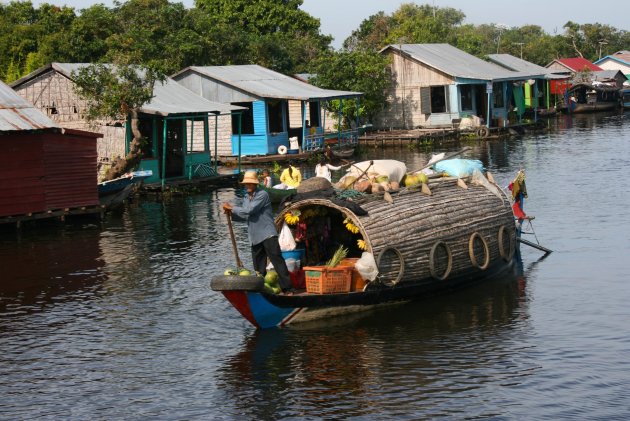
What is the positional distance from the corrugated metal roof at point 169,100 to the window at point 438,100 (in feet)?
65.9

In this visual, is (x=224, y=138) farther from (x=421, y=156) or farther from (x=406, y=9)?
(x=406, y=9)

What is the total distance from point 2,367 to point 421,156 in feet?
101

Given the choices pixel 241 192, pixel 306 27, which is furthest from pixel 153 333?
pixel 306 27

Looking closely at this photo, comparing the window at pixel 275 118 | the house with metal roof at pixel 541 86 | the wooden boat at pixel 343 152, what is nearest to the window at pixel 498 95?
the house with metal roof at pixel 541 86

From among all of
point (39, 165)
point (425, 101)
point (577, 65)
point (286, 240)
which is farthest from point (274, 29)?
point (286, 240)

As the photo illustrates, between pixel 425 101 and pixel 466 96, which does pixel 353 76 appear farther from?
pixel 466 96

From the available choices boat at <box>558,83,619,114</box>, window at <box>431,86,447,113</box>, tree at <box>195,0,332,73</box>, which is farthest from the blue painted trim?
boat at <box>558,83,619,114</box>

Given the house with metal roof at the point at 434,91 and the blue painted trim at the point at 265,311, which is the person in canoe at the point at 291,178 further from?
the house with metal roof at the point at 434,91

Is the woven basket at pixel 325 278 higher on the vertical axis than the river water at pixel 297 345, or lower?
higher

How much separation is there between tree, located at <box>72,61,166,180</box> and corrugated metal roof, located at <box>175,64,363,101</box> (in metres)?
10.1

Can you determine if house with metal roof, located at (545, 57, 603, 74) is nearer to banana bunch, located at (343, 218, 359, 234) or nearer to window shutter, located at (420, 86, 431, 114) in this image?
window shutter, located at (420, 86, 431, 114)

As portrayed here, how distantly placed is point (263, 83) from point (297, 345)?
2975 centimetres

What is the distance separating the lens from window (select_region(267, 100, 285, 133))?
42469 mm

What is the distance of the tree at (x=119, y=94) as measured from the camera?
100ft
